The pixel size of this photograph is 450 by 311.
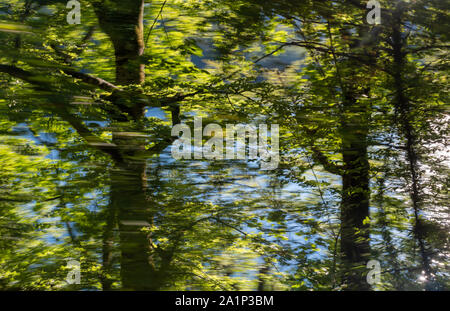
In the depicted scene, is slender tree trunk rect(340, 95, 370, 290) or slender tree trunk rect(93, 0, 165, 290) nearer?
slender tree trunk rect(93, 0, 165, 290)

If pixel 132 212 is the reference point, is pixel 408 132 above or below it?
above

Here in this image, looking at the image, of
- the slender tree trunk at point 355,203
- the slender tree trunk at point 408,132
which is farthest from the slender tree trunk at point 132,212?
the slender tree trunk at point 408,132

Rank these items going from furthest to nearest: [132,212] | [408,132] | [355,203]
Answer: [355,203]
[408,132]
[132,212]

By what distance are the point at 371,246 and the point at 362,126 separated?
784 mm

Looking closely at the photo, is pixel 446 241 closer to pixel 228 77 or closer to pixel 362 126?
pixel 362 126

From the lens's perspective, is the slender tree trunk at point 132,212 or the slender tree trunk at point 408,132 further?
the slender tree trunk at point 408,132

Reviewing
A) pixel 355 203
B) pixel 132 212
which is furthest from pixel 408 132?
pixel 132 212

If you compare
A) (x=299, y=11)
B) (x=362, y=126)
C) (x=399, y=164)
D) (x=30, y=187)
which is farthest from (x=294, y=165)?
(x=30, y=187)

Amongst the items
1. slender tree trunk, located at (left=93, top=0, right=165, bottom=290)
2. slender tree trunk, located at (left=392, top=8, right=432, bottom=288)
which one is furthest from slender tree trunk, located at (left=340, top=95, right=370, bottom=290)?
slender tree trunk, located at (left=93, top=0, right=165, bottom=290)

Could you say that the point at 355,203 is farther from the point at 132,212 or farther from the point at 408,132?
the point at 132,212

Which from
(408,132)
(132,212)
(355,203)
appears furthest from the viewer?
(355,203)

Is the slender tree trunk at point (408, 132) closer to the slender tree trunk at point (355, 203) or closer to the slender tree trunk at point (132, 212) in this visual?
the slender tree trunk at point (355, 203)

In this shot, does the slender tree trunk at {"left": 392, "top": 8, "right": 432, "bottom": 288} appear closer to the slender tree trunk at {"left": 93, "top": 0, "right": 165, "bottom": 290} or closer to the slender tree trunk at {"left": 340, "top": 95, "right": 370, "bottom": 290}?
the slender tree trunk at {"left": 340, "top": 95, "right": 370, "bottom": 290}
